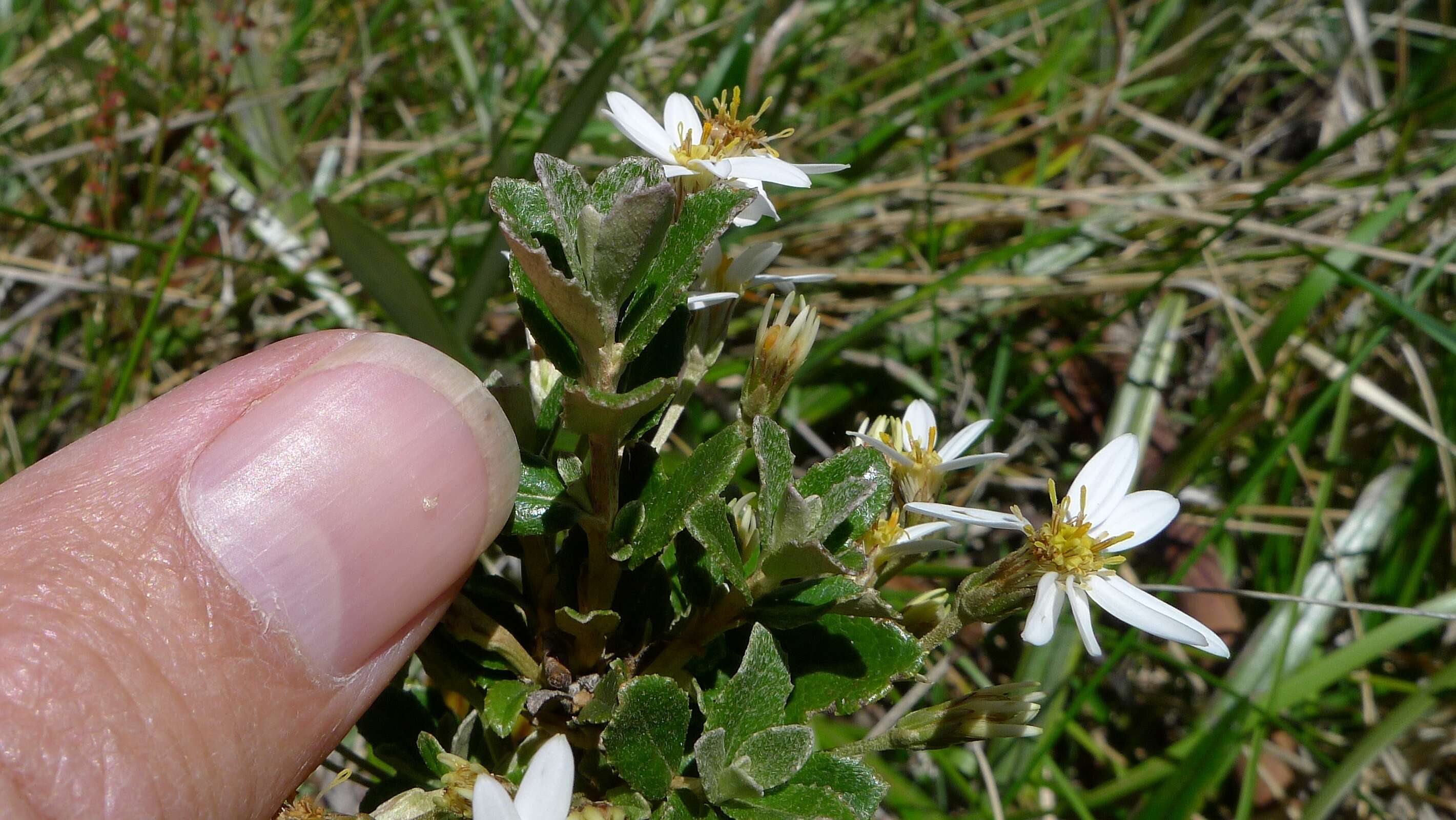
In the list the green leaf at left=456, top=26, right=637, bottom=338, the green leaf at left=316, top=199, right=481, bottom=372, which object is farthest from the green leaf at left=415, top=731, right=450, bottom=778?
the green leaf at left=456, top=26, right=637, bottom=338

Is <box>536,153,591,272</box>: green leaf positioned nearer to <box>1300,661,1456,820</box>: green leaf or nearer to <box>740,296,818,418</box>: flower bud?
<box>740,296,818,418</box>: flower bud

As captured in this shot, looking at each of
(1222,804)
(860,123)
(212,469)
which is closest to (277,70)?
(860,123)

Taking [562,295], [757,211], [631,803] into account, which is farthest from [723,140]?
[631,803]

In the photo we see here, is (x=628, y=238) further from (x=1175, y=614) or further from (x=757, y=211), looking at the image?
(x=1175, y=614)

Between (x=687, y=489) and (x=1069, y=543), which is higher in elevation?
(x=687, y=489)

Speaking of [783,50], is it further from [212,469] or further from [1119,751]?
[212,469]

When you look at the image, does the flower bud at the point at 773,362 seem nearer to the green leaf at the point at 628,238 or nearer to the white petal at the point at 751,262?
the white petal at the point at 751,262

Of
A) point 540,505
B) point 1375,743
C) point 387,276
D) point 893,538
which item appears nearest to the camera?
point 540,505
